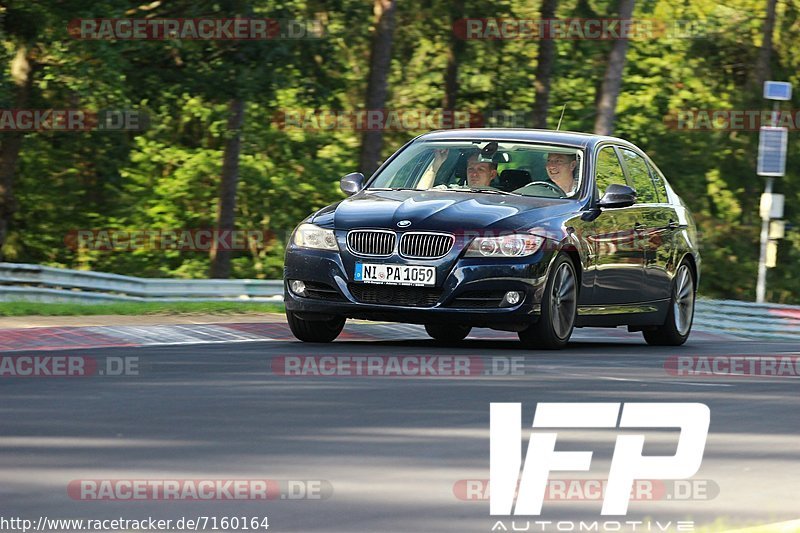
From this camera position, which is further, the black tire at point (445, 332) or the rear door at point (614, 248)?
→ the black tire at point (445, 332)

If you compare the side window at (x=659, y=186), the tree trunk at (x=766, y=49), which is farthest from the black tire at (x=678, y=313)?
the tree trunk at (x=766, y=49)

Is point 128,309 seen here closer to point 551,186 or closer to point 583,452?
point 551,186

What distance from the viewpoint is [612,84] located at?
1239 inches

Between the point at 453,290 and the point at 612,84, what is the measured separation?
19.5 metres

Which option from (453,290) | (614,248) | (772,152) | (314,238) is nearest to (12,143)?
(772,152)

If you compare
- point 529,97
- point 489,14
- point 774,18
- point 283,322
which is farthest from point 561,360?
point 774,18

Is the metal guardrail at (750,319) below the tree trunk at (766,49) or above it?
below

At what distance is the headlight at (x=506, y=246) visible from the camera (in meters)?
12.5

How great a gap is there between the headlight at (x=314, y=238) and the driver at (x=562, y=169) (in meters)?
2.06

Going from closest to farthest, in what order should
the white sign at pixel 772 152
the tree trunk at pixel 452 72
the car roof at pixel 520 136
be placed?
the car roof at pixel 520 136, the white sign at pixel 772 152, the tree trunk at pixel 452 72

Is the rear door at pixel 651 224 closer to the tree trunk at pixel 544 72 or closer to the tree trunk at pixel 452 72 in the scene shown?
the tree trunk at pixel 544 72

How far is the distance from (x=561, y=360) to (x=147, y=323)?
472 centimetres

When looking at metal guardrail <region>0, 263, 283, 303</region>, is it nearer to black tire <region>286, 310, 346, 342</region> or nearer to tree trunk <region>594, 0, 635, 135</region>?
black tire <region>286, 310, 346, 342</region>

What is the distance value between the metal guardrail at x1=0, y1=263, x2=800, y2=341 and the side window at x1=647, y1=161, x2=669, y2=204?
245 inches
